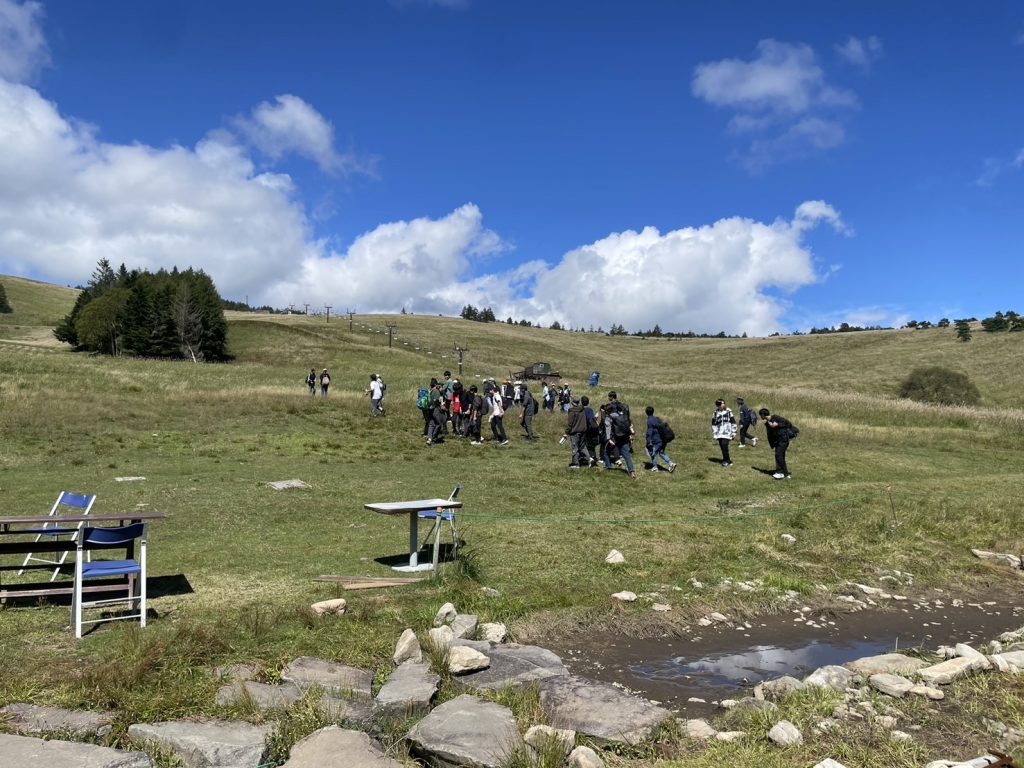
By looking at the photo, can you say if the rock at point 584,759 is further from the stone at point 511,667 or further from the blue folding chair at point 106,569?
the blue folding chair at point 106,569

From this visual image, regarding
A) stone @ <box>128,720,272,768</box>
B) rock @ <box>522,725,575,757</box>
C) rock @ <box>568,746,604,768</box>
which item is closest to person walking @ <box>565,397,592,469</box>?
rock @ <box>522,725,575,757</box>

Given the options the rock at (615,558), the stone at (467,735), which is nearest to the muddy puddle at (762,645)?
the stone at (467,735)

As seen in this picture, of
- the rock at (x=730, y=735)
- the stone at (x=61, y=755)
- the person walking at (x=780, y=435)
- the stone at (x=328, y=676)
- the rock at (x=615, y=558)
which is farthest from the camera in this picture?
the person walking at (x=780, y=435)

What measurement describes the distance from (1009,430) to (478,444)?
24516 mm

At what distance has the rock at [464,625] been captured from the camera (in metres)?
7.09

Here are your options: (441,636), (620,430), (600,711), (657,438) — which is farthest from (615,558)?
(657,438)

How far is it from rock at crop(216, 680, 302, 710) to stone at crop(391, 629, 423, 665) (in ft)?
3.28

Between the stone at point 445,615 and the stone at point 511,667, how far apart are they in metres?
0.58

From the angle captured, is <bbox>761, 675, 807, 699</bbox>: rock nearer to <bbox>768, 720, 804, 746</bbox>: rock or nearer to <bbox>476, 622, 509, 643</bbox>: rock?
<bbox>768, 720, 804, 746</bbox>: rock

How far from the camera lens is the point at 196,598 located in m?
8.10

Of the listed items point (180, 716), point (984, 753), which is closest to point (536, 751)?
point (180, 716)

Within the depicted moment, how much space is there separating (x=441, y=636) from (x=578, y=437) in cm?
1297

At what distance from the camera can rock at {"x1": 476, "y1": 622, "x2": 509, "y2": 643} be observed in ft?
23.7

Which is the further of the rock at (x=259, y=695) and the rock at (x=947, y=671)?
the rock at (x=947, y=671)
